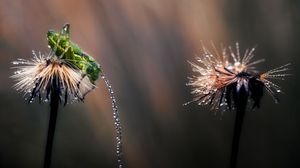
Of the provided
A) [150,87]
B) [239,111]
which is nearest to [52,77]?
[239,111]

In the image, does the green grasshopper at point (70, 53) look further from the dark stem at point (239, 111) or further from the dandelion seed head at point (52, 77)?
the dark stem at point (239, 111)

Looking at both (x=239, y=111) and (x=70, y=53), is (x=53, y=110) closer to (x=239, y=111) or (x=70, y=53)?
(x=70, y=53)

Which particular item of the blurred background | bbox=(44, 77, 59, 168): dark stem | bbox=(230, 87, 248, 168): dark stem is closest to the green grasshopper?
bbox=(44, 77, 59, 168): dark stem

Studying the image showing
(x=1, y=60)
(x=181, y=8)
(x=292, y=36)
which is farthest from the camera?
(x=292, y=36)

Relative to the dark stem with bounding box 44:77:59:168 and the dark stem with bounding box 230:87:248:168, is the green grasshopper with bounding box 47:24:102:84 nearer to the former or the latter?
the dark stem with bounding box 44:77:59:168

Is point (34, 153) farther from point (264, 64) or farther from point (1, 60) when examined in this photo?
point (264, 64)

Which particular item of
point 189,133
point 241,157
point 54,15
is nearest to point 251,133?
point 241,157
